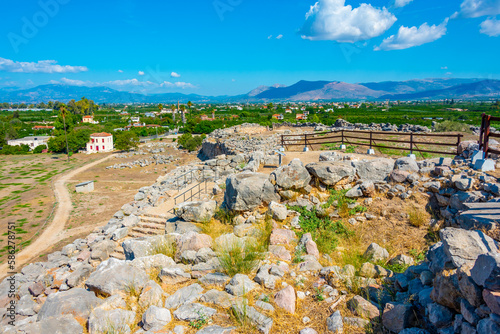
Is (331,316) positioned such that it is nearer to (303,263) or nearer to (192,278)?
(303,263)

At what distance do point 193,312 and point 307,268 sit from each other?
91.9 inches

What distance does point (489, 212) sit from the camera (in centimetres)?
478

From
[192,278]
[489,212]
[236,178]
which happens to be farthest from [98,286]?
[489,212]

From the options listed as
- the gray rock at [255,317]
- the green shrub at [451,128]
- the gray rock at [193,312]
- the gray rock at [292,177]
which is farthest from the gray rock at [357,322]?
the green shrub at [451,128]

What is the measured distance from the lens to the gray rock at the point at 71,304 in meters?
4.67

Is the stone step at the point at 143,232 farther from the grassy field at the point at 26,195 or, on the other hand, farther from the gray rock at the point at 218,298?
the grassy field at the point at 26,195

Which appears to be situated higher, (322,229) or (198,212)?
(322,229)

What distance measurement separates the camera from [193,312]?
14.6 ft

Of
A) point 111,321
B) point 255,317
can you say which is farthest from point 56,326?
point 255,317

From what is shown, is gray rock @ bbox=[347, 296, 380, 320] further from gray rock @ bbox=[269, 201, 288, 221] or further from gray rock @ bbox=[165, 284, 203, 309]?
gray rock @ bbox=[269, 201, 288, 221]

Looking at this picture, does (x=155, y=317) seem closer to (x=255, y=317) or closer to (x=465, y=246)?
(x=255, y=317)

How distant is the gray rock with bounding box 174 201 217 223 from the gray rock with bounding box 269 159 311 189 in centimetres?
224

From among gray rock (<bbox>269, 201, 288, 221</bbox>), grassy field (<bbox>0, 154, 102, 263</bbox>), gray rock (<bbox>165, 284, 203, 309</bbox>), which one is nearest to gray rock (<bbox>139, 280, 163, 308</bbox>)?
gray rock (<bbox>165, 284, 203, 309</bbox>)

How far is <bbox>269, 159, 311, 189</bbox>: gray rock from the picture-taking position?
888cm
